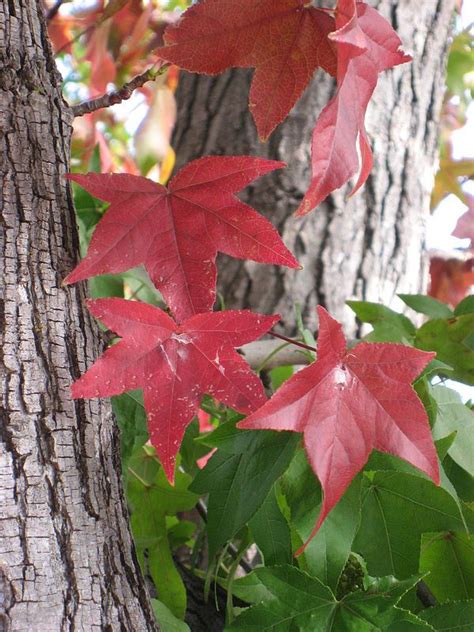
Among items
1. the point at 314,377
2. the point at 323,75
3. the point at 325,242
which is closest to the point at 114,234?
the point at 314,377

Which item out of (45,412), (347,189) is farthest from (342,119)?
(347,189)

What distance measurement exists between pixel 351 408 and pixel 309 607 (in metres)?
0.16

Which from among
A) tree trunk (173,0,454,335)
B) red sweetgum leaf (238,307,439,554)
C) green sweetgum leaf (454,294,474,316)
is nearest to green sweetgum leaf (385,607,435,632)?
red sweetgum leaf (238,307,439,554)

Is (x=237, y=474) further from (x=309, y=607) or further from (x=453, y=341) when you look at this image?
(x=453, y=341)

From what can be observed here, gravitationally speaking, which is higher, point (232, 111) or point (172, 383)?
point (232, 111)

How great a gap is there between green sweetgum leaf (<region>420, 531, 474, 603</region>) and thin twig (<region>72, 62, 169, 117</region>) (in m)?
0.44

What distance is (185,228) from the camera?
544 mm

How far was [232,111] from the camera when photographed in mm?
1188

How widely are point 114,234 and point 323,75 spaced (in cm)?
76

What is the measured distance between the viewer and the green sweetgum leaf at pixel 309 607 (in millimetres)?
522

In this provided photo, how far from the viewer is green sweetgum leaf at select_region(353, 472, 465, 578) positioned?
0.56 meters

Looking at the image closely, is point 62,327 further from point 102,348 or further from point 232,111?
point 232,111

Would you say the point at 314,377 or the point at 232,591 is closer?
the point at 314,377

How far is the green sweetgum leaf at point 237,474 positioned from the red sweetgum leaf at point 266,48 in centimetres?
24
